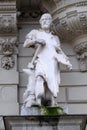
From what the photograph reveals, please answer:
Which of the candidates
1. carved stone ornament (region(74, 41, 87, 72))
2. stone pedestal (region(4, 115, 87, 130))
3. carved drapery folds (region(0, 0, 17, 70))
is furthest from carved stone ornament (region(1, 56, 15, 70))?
stone pedestal (region(4, 115, 87, 130))

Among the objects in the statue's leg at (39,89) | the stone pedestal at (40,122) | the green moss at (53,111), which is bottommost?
the stone pedestal at (40,122)

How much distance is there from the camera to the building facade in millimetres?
9805

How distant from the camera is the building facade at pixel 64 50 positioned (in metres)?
9.80

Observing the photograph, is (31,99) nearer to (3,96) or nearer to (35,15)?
(3,96)

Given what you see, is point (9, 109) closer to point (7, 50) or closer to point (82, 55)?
point (7, 50)

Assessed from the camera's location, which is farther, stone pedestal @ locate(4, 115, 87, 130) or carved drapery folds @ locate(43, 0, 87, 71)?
carved drapery folds @ locate(43, 0, 87, 71)

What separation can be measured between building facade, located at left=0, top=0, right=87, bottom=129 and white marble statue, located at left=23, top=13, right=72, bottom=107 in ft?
1.52

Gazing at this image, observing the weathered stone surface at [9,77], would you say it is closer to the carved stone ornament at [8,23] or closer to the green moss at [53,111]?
the carved stone ornament at [8,23]

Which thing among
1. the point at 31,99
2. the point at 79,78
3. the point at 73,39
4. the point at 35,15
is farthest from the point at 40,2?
the point at 31,99

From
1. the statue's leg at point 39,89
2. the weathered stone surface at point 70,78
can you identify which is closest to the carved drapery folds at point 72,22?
the weathered stone surface at point 70,78

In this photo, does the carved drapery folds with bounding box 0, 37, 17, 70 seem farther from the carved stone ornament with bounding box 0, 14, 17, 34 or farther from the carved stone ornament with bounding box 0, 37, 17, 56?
the carved stone ornament with bounding box 0, 14, 17, 34

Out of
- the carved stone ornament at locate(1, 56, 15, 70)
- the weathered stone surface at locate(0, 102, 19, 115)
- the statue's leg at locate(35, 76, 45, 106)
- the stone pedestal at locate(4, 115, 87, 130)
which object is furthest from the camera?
the carved stone ornament at locate(1, 56, 15, 70)

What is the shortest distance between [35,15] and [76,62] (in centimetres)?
117

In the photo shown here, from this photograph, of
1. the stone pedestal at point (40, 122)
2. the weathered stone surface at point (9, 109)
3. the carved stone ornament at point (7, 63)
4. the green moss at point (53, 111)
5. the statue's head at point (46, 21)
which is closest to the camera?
the stone pedestal at point (40, 122)
